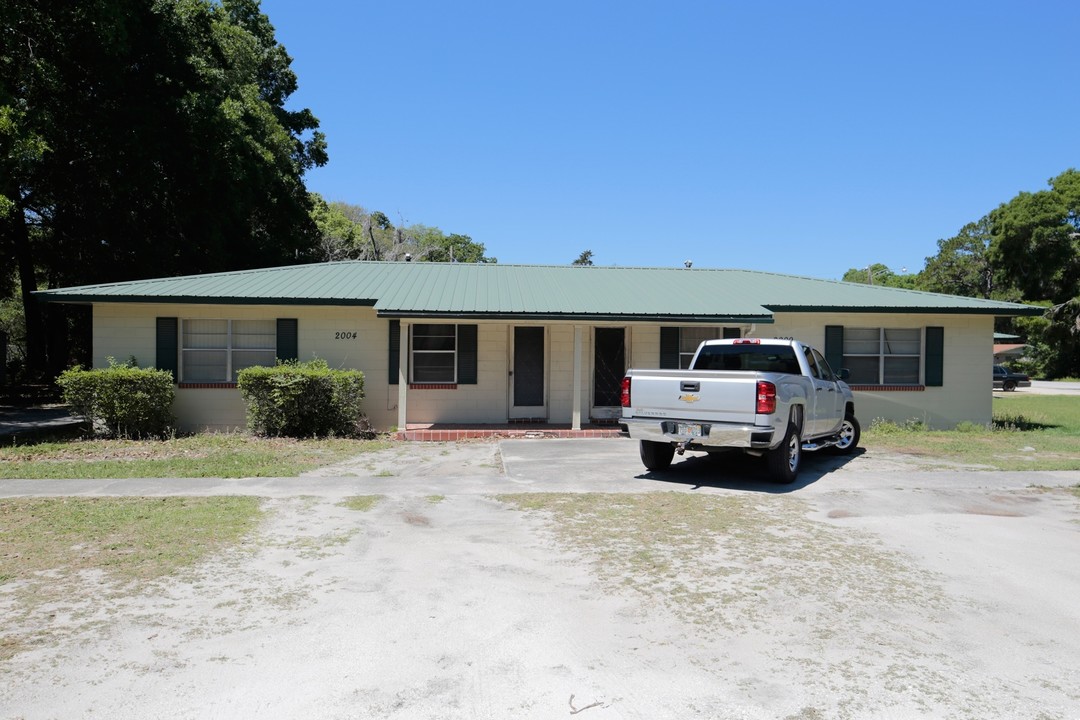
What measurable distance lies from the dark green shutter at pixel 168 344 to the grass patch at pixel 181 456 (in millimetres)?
1655

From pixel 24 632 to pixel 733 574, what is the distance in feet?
16.3

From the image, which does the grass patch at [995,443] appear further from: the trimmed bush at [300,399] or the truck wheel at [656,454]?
the trimmed bush at [300,399]

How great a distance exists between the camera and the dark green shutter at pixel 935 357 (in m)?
16.5

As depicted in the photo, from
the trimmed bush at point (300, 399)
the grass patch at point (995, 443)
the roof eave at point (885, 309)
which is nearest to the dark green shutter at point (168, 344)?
the trimmed bush at point (300, 399)

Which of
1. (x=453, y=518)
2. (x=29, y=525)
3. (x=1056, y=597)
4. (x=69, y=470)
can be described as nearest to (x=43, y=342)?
(x=69, y=470)

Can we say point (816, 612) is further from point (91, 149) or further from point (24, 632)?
point (91, 149)

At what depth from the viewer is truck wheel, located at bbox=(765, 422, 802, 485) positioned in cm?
962

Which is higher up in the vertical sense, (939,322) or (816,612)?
(939,322)

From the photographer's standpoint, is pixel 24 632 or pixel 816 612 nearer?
pixel 24 632

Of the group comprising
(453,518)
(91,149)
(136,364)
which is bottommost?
(453,518)

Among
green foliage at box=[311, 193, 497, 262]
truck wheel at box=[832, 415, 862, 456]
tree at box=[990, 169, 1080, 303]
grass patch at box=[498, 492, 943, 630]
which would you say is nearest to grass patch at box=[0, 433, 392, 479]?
grass patch at box=[498, 492, 943, 630]

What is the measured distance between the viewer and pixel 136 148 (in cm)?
1919

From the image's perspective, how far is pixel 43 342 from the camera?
95.8ft

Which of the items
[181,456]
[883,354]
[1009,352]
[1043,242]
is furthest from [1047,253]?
[181,456]
